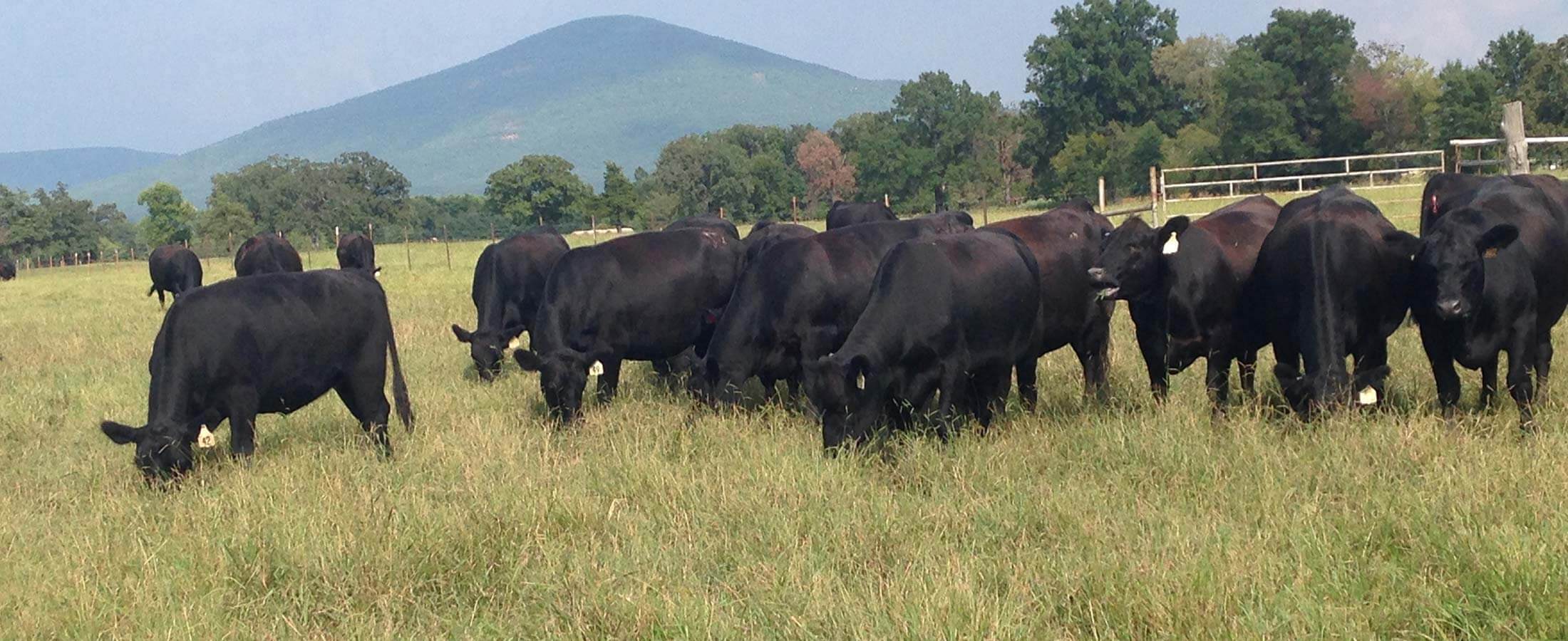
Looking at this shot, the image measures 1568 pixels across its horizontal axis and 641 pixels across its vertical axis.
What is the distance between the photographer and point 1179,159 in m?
63.5

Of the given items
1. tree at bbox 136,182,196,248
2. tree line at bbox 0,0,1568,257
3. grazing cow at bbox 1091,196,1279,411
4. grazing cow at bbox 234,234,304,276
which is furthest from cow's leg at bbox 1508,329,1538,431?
tree at bbox 136,182,196,248

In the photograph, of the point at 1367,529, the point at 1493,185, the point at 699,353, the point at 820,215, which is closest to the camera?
the point at 1367,529

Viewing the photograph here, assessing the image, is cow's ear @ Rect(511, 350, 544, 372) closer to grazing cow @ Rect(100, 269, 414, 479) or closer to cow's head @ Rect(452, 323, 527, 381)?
grazing cow @ Rect(100, 269, 414, 479)

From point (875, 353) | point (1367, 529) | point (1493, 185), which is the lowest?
point (1367, 529)

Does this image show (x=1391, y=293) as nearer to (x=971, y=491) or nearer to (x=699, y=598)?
(x=971, y=491)

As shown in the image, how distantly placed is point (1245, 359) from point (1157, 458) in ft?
8.16

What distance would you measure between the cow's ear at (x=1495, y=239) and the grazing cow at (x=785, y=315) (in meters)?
3.27

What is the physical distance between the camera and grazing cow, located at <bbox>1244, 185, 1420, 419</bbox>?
695 centimetres

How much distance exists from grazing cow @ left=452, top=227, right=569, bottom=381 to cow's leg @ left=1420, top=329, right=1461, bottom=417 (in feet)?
26.8

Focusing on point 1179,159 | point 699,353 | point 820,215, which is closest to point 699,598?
point 699,353

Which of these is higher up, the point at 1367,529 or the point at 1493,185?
the point at 1493,185

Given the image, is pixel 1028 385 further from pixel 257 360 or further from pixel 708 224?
pixel 708 224

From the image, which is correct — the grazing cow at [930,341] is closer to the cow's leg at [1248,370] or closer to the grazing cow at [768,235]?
the cow's leg at [1248,370]

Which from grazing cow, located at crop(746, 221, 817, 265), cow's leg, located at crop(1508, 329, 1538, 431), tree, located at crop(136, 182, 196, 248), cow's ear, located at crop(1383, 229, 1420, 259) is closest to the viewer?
cow's leg, located at crop(1508, 329, 1538, 431)
